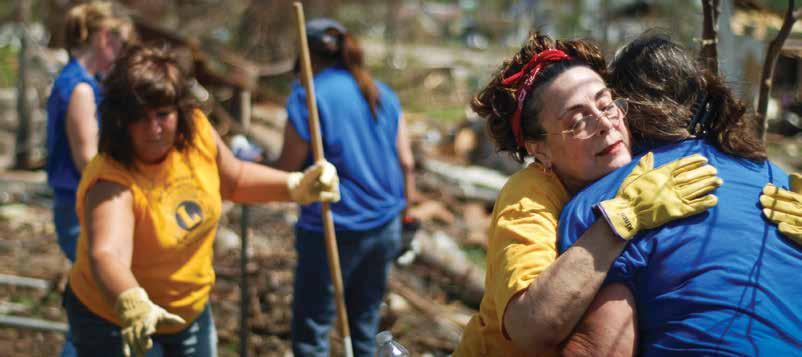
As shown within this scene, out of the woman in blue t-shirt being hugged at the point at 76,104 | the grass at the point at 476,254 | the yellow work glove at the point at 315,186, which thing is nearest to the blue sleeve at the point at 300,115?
the yellow work glove at the point at 315,186

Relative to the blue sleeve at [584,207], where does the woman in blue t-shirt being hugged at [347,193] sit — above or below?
below

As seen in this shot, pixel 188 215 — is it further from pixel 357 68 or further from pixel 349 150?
pixel 357 68

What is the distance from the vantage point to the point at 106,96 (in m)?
2.88

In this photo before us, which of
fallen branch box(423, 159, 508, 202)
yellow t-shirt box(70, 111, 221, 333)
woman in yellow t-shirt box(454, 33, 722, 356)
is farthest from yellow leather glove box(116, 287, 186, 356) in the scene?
fallen branch box(423, 159, 508, 202)

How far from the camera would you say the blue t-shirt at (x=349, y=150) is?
394cm

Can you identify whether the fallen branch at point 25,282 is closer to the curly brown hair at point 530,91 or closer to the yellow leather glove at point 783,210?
the curly brown hair at point 530,91

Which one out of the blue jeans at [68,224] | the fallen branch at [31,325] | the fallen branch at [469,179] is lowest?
the fallen branch at [469,179]

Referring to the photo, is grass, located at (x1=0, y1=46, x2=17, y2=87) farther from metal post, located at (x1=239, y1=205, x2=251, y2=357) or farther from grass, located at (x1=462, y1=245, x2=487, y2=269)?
metal post, located at (x1=239, y1=205, x2=251, y2=357)

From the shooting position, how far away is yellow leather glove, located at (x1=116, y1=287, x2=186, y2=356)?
2.63 meters

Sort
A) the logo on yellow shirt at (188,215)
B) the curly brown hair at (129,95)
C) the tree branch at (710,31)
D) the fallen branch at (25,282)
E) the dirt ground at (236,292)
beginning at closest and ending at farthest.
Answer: the tree branch at (710,31) → the curly brown hair at (129,95) → the logo on yellow shirt at (188,215) → the dirt ground at (236,292) → the fallen branch at (25,282)

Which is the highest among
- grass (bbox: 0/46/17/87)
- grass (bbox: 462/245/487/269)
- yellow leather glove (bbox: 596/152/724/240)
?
yellow leather glove (bbox: 596/152/724/240)

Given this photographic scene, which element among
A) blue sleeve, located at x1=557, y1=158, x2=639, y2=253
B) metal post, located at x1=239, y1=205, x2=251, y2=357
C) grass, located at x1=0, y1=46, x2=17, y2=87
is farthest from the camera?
grass, located at x1=0, y1=46, x2=17, y2=87

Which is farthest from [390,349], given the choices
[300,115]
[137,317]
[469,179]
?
[469,179]

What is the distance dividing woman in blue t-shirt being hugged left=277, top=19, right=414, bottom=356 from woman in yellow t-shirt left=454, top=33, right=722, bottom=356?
1.75 meters
